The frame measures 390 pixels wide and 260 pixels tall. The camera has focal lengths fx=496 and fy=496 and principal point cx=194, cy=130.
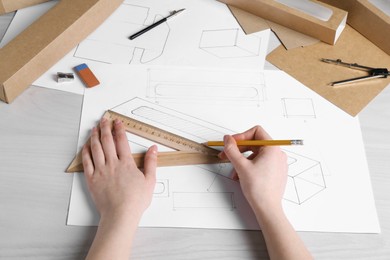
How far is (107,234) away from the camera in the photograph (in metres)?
0.79

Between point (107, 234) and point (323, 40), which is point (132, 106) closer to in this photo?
point (107, 234)

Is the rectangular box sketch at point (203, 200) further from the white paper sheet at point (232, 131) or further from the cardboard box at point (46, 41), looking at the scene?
the cardboard box at point (46, 41)

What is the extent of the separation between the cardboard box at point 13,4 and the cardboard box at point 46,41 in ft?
0.26

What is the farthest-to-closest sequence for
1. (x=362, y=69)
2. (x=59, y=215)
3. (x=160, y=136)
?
1. (x=362, y=69)
2. (x=160, y=136)
3. (x=59, y=215)

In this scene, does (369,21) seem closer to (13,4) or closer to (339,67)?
(339,67)

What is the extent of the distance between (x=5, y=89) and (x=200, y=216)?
1.48 ft

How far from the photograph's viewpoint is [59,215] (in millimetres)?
841

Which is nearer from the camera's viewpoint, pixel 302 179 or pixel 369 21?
pixel 302 179

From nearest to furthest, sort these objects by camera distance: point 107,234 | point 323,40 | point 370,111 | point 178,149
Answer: point 107,234 → point 178,149 → point 370,111 → point 323,40

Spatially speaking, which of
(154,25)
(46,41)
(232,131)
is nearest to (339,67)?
(232,131)

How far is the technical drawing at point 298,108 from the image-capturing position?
1.02m

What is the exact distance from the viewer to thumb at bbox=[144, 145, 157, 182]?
88 cm

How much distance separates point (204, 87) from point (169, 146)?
6.7 inches

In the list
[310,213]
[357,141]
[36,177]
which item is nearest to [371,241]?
[310,213]
